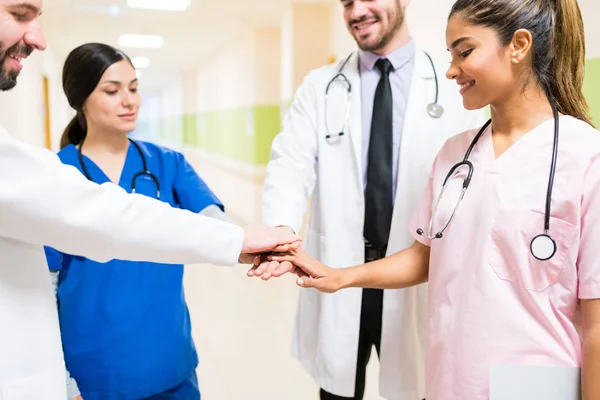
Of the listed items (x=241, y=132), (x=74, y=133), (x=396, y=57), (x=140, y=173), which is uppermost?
(x=241, y=132)

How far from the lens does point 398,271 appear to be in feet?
4.28

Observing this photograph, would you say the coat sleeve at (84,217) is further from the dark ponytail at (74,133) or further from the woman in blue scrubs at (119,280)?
the dark ponytail at (74,133)

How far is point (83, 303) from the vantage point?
1.32 meters

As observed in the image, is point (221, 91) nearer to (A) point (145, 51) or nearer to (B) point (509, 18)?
(A) point (145, 51)

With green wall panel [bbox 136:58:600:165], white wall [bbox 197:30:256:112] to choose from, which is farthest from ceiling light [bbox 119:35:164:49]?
green wall panel [bbox 136:58:600:165]

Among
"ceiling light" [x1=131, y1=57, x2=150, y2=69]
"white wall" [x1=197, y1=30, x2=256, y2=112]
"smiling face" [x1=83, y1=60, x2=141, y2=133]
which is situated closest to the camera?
"smiling face" [x1=83, y1=60, x2=141, y2=133]

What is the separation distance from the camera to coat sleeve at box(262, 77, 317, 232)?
153cm

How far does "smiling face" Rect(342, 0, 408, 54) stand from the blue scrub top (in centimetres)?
79

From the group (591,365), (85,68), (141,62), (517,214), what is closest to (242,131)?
(141,62)

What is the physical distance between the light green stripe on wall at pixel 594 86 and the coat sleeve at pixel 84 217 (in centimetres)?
115

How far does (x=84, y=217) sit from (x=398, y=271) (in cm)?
75

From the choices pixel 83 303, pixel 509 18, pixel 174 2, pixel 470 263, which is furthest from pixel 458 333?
pixel 174 2

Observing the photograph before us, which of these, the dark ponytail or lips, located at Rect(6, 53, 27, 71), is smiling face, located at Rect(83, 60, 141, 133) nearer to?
the dark ponytail

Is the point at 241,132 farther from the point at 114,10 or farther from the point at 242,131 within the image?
the point at 114,10
